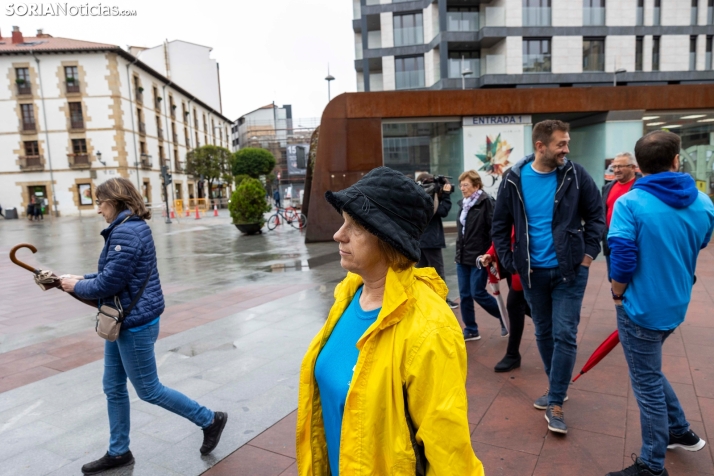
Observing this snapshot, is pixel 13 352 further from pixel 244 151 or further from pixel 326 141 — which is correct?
pixel 244 151

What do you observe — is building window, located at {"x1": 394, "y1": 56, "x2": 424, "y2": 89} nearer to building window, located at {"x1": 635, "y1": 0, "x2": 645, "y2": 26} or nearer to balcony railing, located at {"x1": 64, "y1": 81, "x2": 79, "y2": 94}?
building window, located at {"x1": 635, "y1": 0, "x2": 645, "y2": 26}

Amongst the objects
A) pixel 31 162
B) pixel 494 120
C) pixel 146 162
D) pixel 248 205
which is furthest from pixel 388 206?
pixel 31 162

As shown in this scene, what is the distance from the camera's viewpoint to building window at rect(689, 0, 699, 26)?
34.1 m

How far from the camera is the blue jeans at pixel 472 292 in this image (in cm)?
488

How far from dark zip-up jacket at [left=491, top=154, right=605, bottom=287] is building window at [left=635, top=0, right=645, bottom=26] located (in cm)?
3844

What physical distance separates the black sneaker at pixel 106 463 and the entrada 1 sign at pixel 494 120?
1322 cm

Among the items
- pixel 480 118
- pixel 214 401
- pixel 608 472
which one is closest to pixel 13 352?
pixel 214 401

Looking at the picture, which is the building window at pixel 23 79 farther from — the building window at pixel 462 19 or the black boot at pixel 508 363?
the black boot at pixel 508 363

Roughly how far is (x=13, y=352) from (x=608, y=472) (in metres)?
6.01

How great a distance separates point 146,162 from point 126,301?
47865 millimetres

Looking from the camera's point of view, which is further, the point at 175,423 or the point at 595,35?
the point at 595,35

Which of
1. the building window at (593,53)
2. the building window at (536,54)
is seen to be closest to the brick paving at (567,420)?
the building window at (536,54)

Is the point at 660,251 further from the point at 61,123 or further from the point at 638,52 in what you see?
the point at 61,123

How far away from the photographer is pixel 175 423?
3594 mm
